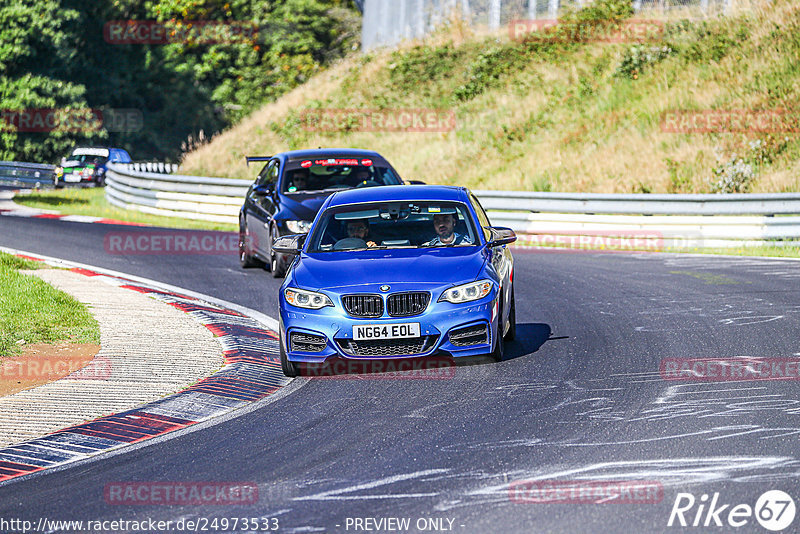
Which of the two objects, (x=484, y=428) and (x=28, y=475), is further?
(x=484, y=428)

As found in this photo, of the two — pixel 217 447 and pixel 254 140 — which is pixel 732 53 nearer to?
pixel 254 140

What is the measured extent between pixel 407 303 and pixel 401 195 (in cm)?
200

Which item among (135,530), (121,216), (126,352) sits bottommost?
(121,216)

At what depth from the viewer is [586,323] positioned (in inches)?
484

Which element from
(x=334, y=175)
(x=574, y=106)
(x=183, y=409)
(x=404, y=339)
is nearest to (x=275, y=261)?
(x=334, y=175)

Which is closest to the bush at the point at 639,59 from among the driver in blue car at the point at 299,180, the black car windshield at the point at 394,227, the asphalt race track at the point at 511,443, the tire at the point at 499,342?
the driver in blue car at the point at 299,180

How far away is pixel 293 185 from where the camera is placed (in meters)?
16.9

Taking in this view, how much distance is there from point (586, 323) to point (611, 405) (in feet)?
13.0

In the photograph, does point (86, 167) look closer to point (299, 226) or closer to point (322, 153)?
point (322, 153)

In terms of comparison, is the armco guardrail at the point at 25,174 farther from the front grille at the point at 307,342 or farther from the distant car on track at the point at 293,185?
the front grille at the point at 307,342

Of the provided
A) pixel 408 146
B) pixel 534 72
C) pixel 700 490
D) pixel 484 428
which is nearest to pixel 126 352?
pixel 484 428

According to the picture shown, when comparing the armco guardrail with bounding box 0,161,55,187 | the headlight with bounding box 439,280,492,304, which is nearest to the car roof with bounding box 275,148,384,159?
the headlight with bounding box 439,280,492,304

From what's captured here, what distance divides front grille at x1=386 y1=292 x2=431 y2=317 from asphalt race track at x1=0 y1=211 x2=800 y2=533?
572mm

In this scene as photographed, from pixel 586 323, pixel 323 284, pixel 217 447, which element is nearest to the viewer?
pixel 217 447
